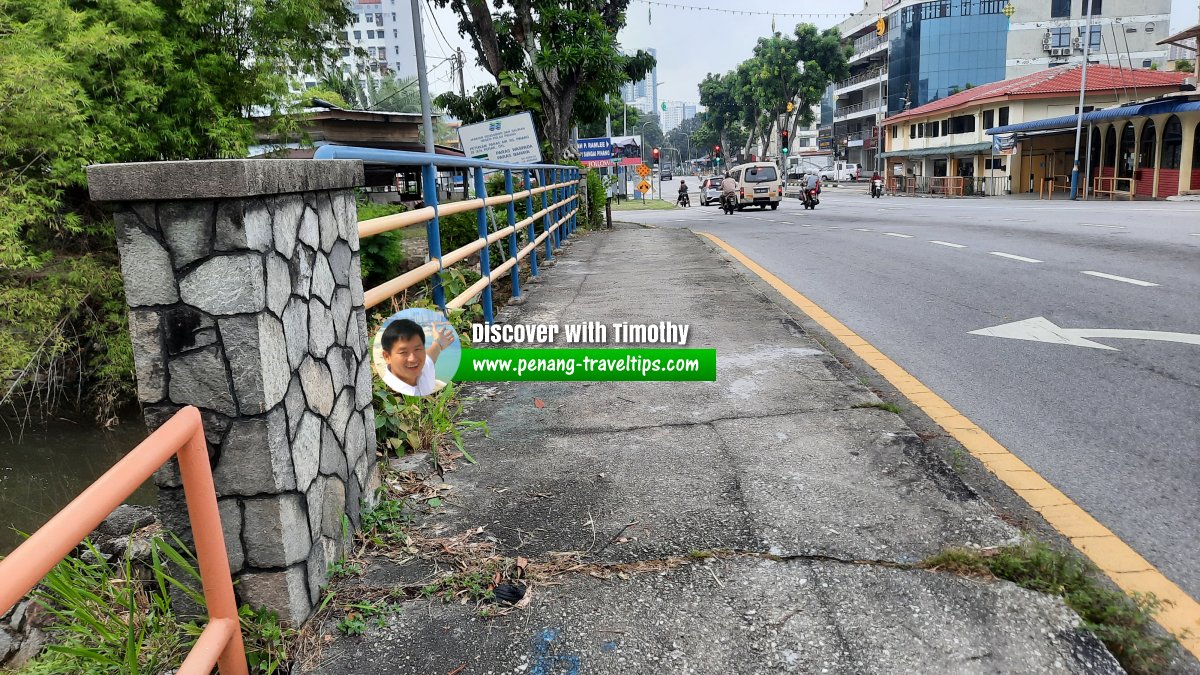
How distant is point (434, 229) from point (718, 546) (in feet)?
9.12

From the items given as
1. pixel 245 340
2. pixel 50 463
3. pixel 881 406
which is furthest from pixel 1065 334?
pixel 50 463

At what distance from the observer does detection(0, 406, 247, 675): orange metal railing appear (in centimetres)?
125

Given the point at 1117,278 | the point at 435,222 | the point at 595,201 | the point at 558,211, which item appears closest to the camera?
the point at 435,222

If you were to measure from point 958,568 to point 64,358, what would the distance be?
13.7 metres

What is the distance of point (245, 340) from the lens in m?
2.26

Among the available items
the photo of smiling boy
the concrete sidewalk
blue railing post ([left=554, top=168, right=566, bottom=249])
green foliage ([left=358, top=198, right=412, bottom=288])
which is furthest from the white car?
the photo of smiling boy

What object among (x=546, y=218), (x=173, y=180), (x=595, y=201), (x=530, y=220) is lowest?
(x=595, y=201)

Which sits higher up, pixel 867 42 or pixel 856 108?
pixel 867 42

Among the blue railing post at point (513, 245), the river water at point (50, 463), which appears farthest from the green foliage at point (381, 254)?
the river water at point (50, 463)

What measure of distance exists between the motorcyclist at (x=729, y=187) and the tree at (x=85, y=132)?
61.5ft

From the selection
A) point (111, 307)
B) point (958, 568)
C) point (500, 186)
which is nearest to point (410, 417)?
point (958, 568)

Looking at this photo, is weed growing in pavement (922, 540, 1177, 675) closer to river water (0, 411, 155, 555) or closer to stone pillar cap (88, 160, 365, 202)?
stone pillar cap (88, 160, 365, 202)

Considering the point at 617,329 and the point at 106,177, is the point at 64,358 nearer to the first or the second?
the point at 617,329

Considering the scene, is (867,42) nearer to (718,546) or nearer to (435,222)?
(435,222)
